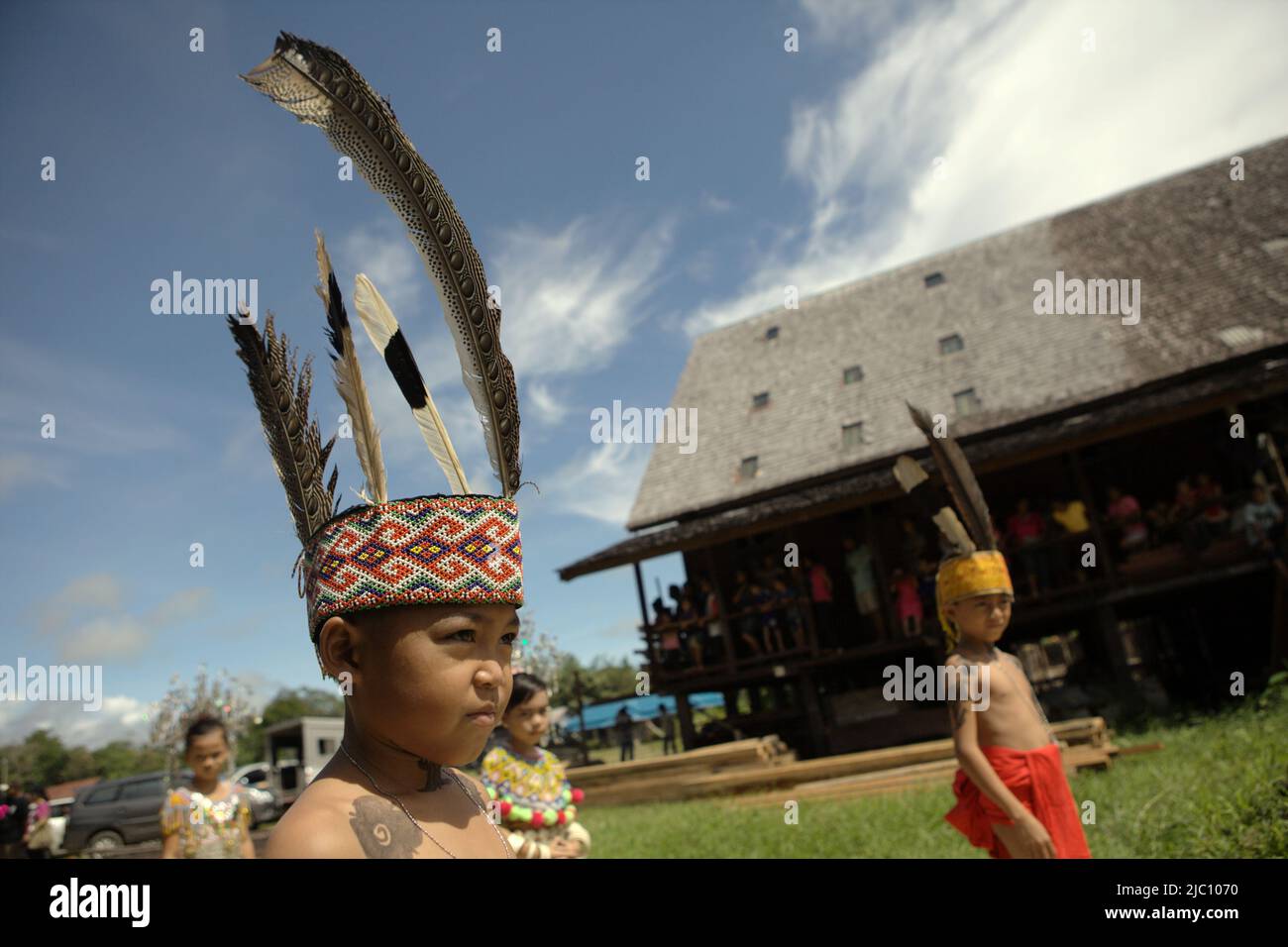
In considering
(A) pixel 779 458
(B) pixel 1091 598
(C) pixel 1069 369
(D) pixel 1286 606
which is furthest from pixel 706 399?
(D) pixel 1286 606

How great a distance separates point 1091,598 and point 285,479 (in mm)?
13530

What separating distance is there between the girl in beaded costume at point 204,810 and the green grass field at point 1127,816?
13.0 feet

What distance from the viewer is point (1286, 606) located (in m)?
10.5

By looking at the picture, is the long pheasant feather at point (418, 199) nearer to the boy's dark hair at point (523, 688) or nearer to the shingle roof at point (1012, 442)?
the boy's dark hair at point (523, 688)

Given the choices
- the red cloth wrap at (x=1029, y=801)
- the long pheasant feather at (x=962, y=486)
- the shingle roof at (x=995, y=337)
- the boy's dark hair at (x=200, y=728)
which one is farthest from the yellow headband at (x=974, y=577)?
the shingle roof at (x=995, y=337)

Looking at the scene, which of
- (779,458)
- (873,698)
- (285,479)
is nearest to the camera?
(285,479)

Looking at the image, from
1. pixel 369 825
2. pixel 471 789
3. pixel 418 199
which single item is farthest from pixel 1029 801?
pixel 418 199

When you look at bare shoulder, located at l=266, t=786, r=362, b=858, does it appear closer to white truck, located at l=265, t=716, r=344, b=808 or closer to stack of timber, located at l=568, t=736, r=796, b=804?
A: stack of timber, located at l=568, t=736, r=796, b=804

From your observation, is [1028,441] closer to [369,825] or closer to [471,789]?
[471,789]

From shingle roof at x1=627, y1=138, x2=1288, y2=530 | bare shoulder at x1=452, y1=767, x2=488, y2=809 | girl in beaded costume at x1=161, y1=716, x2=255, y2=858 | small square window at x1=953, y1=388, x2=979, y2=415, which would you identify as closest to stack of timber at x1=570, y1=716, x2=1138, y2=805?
shingle roof at x1=627, y1=138, x2=1288, y2=530

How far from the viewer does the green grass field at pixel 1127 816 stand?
4.93 metres

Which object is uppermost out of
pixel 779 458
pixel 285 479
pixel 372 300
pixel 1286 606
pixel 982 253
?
pixel 982 253
